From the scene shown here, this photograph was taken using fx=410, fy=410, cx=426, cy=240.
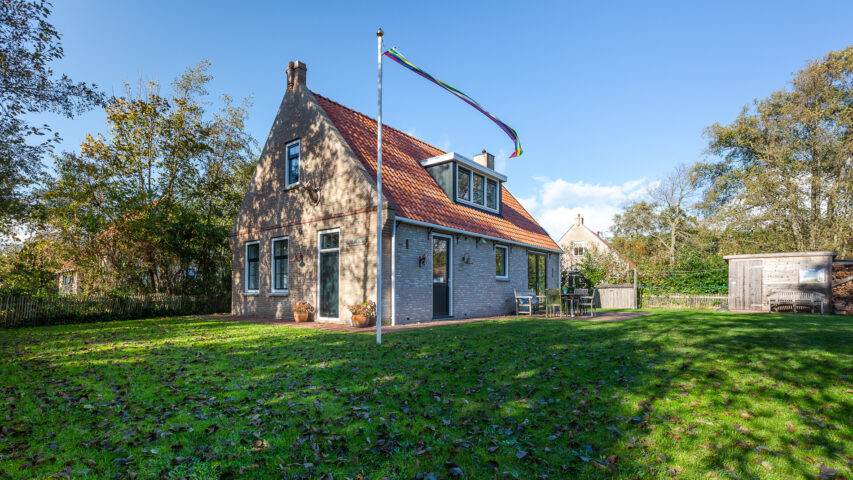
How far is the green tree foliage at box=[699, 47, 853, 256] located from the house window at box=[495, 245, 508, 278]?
17.9m

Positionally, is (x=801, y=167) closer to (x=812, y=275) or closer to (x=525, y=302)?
(x=812, y=275)

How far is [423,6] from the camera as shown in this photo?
11375 millimetres

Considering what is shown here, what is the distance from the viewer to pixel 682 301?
20172 millimetres

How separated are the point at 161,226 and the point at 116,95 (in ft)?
19.0

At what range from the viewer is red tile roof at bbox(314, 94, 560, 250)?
41.9 ft

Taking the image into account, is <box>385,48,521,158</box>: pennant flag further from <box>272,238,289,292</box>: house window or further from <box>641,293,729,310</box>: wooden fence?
<box>641,293,729,310</box>: wooden fence

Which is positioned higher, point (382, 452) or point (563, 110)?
point (563, 110)

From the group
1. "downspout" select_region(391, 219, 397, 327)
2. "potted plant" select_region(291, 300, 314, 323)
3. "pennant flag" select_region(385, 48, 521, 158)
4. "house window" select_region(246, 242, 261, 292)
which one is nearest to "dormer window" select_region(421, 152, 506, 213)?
"pennant flag" select_region(385, 48, 521, 158)

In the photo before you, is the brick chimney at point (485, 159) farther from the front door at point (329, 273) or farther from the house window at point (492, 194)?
the front door at point (329, 273)

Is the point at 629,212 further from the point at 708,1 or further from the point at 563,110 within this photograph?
the point at 708,1

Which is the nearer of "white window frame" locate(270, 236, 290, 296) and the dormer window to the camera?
"white window frame" locate(270, 236, 290, 296)

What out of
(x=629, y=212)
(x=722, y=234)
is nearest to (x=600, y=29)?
(x=722, y=234)

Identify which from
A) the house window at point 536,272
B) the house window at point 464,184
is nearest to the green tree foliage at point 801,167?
the house window at point 536,272

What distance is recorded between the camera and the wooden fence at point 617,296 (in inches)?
796
